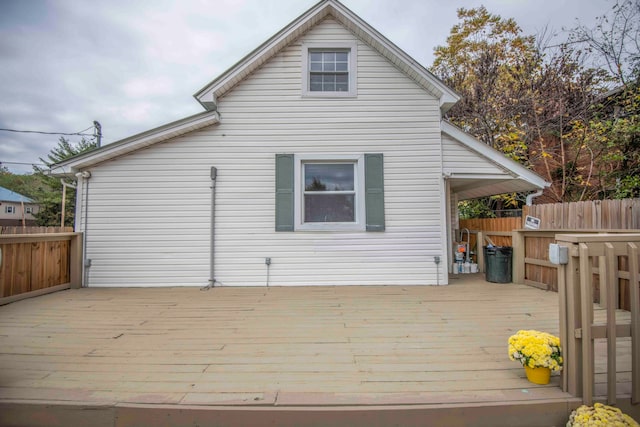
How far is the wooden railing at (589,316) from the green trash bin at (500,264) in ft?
14.6

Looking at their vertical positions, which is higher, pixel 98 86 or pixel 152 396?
pixel 98 86

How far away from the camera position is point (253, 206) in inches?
235

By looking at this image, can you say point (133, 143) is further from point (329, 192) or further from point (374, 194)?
point (374, 194)

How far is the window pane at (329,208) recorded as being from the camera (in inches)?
239

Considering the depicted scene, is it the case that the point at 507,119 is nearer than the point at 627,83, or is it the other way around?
the point at 627,83

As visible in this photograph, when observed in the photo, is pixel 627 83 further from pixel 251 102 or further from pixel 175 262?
pixel 175 262

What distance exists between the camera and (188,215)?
5.94 metres

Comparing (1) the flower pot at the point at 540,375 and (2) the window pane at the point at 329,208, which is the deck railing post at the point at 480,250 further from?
(1) the flower pot at the point at 540,375

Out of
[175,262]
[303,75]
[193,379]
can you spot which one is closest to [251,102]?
[303,75]

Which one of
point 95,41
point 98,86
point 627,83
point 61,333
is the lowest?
point 61,333

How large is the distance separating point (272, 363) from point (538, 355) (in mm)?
2107

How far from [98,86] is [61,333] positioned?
700 inches

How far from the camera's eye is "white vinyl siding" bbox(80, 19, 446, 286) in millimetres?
5922

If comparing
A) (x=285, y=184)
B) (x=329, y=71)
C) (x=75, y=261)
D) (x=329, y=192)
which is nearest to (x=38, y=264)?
(x=75, y=261)
